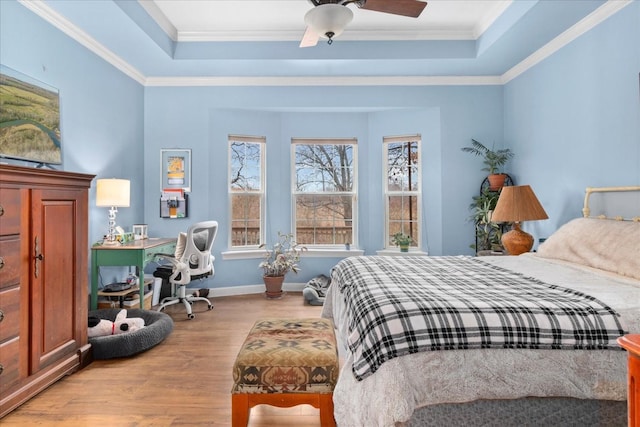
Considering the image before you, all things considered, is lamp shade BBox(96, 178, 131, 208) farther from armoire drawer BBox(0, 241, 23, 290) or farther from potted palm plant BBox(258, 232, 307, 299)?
potted palm plant BBox(258, 232, 307, 299)

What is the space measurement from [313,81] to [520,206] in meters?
2.77

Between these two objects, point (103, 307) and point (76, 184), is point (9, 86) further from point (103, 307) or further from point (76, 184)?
point (103, 307)

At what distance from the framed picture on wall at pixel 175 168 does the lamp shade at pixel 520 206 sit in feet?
11.6

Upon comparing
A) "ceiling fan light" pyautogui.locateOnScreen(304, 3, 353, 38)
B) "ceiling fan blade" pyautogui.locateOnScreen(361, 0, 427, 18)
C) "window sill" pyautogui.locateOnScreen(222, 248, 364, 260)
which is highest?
"ceiling fan blade" pyautogui.locateOnScreen(361, 0, 427, 18)

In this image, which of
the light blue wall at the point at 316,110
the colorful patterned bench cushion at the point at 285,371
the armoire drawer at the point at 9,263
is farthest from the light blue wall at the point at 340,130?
the colorful patterned bench cushion at the point at 285,371

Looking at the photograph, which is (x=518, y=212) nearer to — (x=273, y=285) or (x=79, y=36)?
(x=273, y=285)

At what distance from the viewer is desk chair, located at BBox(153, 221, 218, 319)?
3.67 m

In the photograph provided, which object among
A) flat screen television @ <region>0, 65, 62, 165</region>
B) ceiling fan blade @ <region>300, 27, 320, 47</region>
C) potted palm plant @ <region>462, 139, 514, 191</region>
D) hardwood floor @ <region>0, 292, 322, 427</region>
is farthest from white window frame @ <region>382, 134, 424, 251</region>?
flat screen television @ <region>0, 65, 62, 165</region>

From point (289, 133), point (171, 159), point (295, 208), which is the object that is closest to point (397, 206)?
point (295, 208)

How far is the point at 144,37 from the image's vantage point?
11.2 feet

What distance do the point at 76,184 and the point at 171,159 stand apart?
6.97 ft

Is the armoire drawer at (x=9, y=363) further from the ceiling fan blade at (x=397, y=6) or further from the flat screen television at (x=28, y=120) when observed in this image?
the ceiling fan blade at (x=397, y=6)

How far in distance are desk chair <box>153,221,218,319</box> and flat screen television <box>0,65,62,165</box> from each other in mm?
1281

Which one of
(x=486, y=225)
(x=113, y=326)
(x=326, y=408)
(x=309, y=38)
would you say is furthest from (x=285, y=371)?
(x=486, y=225)
